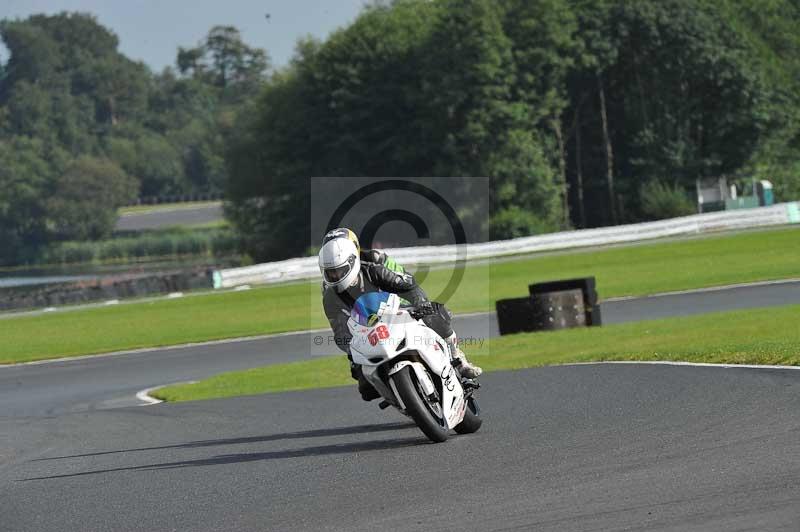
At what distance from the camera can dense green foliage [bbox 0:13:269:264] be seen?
111m

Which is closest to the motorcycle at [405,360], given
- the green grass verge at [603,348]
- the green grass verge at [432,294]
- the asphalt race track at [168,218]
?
the green grass verge at [603,348]

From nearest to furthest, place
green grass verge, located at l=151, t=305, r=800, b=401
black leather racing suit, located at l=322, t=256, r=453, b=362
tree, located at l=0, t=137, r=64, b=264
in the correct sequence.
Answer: black leather racing suit, located at l=322, t=256, r=453, b=362 < green grass verge, located at l=151, t=305, r=800, b=401 < tree, located at l=0, t=137, r=64, b=264

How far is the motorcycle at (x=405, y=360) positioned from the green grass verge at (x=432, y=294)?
57.9 feet

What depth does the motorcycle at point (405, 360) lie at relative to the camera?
28.7 feet

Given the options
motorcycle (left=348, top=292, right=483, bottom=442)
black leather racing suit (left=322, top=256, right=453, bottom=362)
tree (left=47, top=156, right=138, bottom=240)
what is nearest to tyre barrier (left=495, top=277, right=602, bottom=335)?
black leather racing suit (left=322, top=256, right=453, bottom=362)

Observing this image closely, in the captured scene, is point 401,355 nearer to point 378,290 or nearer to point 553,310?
point 378,290

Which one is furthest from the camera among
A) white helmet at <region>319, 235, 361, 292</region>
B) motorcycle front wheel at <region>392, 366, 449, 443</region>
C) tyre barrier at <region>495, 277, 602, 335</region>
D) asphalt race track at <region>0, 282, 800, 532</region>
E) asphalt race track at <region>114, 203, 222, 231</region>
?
asphalt race track at <region>114, 203, 222, 231</region>

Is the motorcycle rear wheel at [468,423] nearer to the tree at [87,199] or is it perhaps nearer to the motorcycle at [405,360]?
the motorcycle at [405,360]

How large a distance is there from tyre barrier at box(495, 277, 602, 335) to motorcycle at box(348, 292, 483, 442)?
34.9 feet

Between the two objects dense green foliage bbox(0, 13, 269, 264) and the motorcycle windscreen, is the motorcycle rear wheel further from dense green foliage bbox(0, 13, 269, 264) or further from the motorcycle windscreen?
dense green foliage bbox(0, 13, 269, 264)

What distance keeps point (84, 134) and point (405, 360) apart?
14508cm

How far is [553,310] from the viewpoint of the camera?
19.7m

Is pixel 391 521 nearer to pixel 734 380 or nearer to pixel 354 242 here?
pixel 354 242

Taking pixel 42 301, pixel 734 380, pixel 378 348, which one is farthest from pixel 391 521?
pixel 42 301
